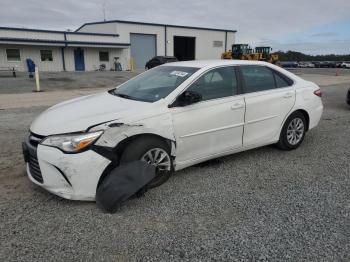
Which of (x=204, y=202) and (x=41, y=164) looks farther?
(x=204, y=202)

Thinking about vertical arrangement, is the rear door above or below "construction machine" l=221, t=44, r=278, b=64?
below

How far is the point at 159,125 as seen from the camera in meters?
3.59

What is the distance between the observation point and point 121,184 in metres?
3.21

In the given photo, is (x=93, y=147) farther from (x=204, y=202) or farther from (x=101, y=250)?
(x=204, y=202)

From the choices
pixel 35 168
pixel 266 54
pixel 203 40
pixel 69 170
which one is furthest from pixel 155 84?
pixel 203 40

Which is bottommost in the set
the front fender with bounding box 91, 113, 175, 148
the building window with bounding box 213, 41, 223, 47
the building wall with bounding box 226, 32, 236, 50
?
the front fender with bounding box 91, 113, 175, 148

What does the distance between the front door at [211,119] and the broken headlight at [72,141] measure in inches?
41.3

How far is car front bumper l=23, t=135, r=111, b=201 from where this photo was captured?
314 centimetres

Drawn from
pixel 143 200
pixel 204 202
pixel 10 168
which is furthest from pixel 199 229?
pixel 10 168

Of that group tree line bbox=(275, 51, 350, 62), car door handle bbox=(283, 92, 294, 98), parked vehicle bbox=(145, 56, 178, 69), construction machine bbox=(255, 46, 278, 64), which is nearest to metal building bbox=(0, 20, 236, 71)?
parked vehicle bbox=(145, 56, 178, 69)

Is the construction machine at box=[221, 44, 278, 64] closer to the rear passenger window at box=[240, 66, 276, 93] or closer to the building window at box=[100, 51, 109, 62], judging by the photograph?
the building window at box=[100, 51, 109, 62]

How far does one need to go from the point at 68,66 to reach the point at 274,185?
32.1 m

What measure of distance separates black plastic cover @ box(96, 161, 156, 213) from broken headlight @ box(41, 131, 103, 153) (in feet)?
1.37

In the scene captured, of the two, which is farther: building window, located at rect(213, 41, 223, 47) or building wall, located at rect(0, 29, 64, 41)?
building window, located at rect(213, 41, 223, 47)
